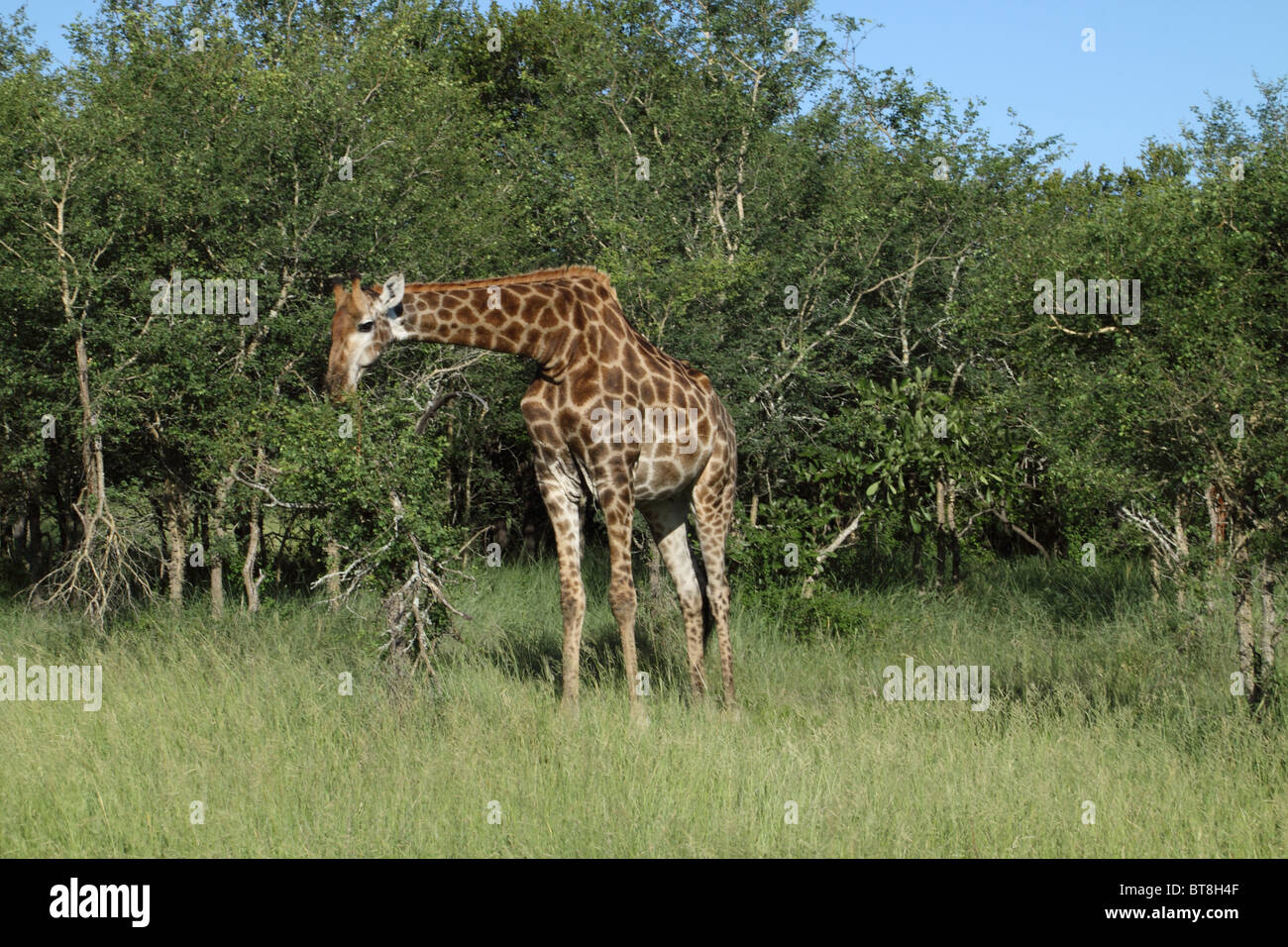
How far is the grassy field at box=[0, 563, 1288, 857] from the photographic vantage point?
5988mm

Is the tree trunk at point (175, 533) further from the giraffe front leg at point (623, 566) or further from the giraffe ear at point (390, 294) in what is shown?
the giraffe front leg at point (623, 566)

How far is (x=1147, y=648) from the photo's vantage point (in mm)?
9641

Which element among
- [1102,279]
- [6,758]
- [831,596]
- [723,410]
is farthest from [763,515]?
[6,758]

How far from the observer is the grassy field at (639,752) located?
599 cm

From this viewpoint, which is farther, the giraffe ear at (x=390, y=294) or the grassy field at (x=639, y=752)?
the giraffe ear at (x=390, y=294)

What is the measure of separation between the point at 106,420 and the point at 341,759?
4754 millimetres

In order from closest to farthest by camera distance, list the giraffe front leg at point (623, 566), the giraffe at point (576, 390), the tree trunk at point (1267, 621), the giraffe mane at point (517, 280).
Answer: the tree trunk at point (1267, 621) < the giraffe at point (576, 390) < the giraffe mane at point (517, 280) < the giraffe front leg at point (623, 566)

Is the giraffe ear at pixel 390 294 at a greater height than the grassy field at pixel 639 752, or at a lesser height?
greater

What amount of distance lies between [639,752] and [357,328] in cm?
325

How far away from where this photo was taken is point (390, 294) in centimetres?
778

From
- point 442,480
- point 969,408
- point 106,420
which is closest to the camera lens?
point 106,420

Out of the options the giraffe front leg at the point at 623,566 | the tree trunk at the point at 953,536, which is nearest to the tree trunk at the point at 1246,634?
the giraffe front leg at the point at 623,566

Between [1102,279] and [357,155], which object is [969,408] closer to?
[1102,279]

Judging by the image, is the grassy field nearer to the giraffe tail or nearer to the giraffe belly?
the giraffe tail
